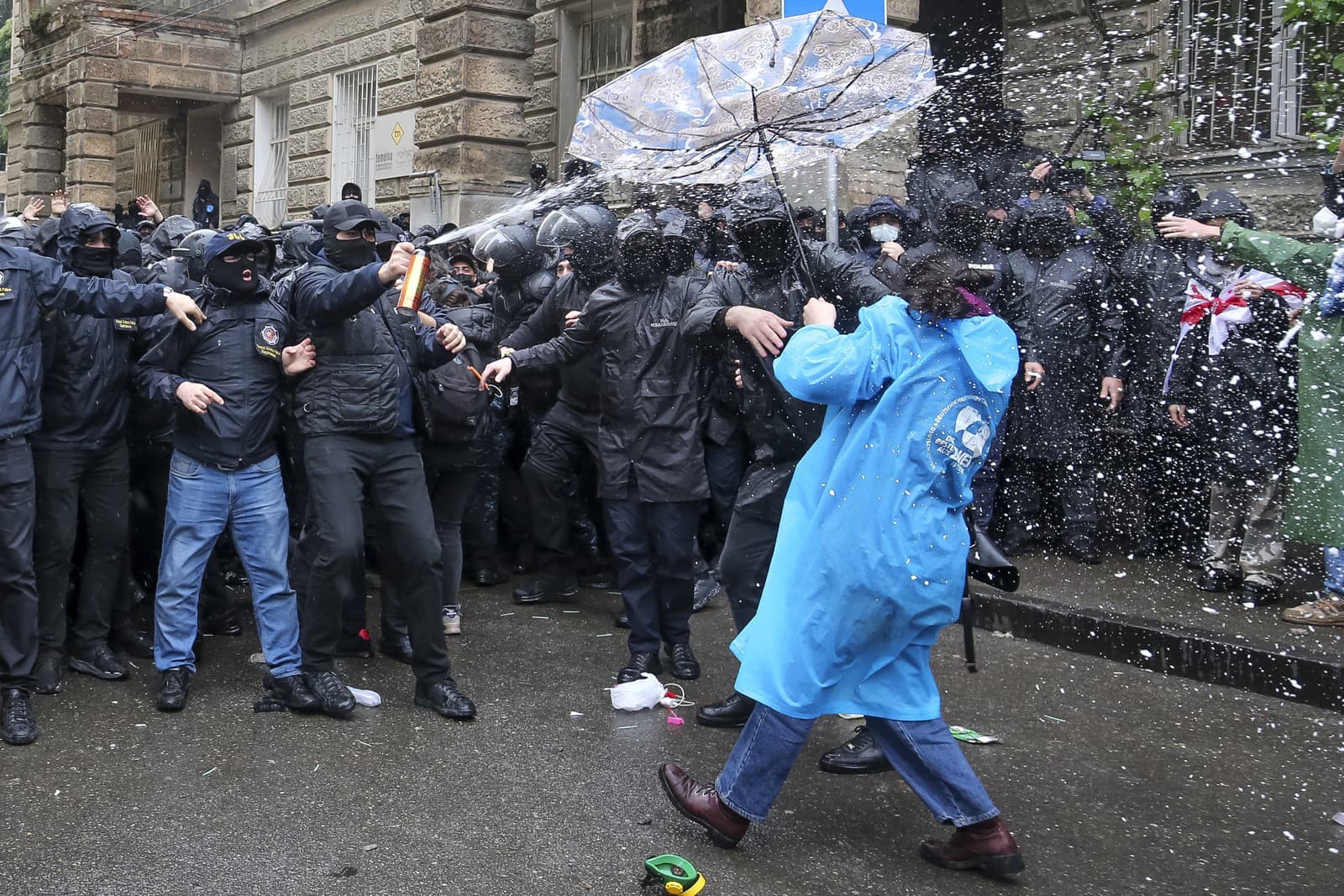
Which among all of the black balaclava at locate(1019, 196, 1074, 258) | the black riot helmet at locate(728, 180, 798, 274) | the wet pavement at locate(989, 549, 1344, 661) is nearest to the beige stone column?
the black balaclava at locate(1019, 196, 1074, 258)

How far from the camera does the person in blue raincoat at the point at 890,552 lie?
4012 millimetres

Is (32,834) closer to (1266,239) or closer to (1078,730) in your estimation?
(1078,730)

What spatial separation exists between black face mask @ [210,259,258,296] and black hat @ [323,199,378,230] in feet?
1.21

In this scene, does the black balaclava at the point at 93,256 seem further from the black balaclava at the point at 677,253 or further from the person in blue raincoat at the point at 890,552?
the person in blue raincoat at the point at 890,552

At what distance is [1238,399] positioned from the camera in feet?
24.2

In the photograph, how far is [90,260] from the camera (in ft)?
19.4

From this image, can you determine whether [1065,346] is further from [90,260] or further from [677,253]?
[90,260]

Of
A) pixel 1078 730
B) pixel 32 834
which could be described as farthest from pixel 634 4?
pixel 32 834

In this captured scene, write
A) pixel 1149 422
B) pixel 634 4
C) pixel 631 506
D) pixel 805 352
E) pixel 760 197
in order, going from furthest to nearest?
pixel 634 4, pixel 1149 422, pixel 631 506, pixel 760 197, pixel 805 352

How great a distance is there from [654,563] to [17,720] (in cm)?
261

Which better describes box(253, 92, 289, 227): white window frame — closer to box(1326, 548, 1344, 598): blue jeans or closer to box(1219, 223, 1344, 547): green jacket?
box(1219, 223, 1344, 547): green jacket

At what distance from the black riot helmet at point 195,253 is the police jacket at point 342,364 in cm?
87

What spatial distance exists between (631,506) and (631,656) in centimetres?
66

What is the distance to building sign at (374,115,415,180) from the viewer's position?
1794 cm
